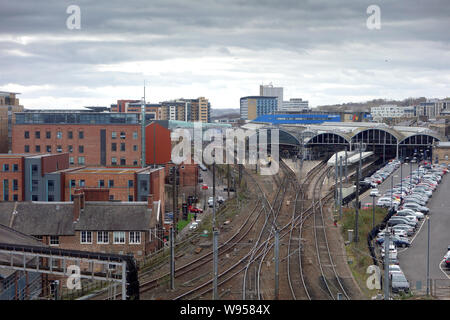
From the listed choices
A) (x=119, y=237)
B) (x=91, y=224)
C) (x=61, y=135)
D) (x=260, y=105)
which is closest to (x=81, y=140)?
(x=61, y=135)

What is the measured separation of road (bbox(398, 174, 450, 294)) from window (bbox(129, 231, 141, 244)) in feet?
34.2

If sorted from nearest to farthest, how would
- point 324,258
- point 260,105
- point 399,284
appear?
point 399,284, point 324,258, point 260,105

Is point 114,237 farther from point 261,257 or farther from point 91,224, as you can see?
point 261,257

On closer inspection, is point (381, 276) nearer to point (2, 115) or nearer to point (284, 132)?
point (2, 115)

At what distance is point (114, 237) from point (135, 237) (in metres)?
0.85

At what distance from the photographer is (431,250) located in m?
23.3

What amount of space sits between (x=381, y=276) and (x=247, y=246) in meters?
6.62

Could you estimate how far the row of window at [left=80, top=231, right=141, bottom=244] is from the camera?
22703 millimetres

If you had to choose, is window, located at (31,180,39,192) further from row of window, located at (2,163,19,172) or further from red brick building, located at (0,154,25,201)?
row of window, located at (2,163,19,172)

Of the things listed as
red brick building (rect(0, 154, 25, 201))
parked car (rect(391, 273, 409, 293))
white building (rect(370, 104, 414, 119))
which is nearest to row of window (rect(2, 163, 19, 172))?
red brick building (rect(0, 154, 25, 201))

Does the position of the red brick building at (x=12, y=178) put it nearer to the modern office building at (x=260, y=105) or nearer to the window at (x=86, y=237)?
the window at (x=86, y=237)

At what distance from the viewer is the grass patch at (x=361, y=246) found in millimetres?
19264

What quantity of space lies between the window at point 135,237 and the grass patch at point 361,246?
27.9 feet
